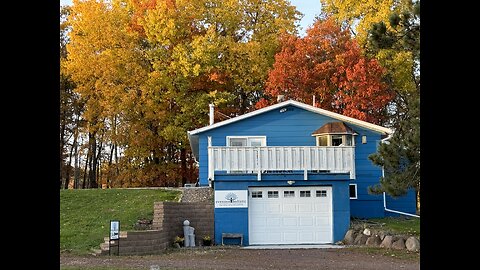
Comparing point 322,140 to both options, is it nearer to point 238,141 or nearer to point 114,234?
point 238,141

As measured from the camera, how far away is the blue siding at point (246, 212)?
20.1 metres

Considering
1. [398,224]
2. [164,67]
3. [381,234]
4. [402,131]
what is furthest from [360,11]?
[402,131]

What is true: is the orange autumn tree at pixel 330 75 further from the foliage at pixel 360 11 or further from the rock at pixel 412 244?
the rock at pixel 412 244

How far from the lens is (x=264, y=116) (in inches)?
918

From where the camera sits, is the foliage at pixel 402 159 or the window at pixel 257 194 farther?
the window at pixel 257 194

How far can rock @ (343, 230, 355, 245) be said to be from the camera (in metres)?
19.6

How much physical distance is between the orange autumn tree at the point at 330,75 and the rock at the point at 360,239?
35.7 ft

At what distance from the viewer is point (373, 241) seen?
18562mm

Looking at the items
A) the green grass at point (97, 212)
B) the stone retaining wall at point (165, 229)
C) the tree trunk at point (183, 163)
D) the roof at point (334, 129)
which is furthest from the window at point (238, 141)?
the tree trunk at point (183, 163)

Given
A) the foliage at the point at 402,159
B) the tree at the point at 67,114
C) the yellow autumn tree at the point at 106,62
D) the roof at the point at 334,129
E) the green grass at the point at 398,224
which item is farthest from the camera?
the tree at the point at 67,114

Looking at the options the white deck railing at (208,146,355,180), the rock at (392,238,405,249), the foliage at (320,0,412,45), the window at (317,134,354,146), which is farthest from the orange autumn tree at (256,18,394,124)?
the rock at (392,238,405,249)

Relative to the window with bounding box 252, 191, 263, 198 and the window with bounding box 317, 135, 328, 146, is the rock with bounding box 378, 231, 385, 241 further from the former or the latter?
the window with bounding box 317, 135, 328, 146

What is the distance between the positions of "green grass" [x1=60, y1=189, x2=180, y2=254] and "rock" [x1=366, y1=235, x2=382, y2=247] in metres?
6.93
